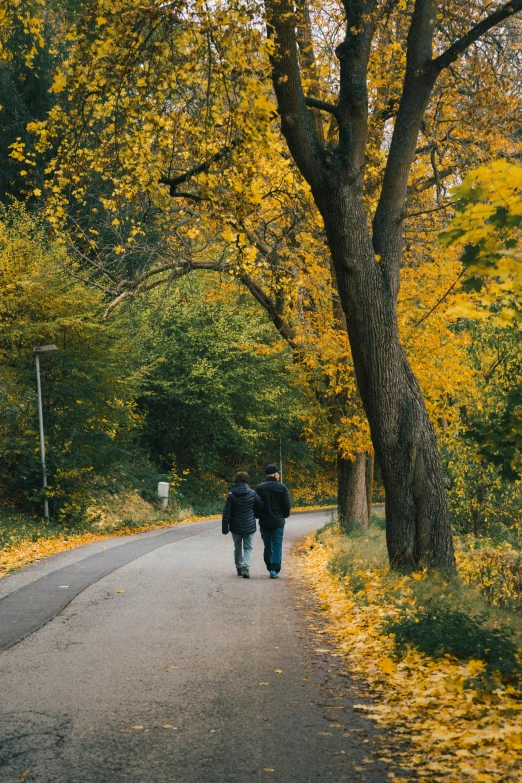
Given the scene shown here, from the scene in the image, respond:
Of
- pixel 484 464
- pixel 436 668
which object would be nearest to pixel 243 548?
pixel 436 668

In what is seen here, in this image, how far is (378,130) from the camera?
16141 millimetres

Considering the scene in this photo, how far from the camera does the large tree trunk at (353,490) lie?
21.8 m

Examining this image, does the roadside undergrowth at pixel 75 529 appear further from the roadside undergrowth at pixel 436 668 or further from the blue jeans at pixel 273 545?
the roadside undergrowth at pixel 436 668

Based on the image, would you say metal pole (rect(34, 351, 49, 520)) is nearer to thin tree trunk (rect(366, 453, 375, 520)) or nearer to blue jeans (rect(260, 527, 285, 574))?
thin tree trunk (rect(366, 453, 375, 520))

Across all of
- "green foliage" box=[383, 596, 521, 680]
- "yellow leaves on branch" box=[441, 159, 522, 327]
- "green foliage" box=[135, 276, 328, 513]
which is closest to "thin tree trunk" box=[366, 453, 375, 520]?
"green foliage" box=[135, 276, 328, 513]

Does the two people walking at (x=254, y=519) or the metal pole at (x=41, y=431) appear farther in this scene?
the metal pole at (x=41, y=431)

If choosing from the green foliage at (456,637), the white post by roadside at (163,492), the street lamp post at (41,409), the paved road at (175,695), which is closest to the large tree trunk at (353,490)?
the street lamp post at (41,409)

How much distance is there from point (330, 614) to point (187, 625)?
1893 mm

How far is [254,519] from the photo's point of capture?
47.2 ft

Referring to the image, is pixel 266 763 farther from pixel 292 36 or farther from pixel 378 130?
pixel 378 130

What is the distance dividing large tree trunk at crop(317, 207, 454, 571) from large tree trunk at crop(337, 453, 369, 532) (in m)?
10.2

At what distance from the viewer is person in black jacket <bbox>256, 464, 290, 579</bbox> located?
1423 centimetres

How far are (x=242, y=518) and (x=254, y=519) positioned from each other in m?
0.26

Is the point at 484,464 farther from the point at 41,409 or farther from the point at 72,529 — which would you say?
the point at 41,409
